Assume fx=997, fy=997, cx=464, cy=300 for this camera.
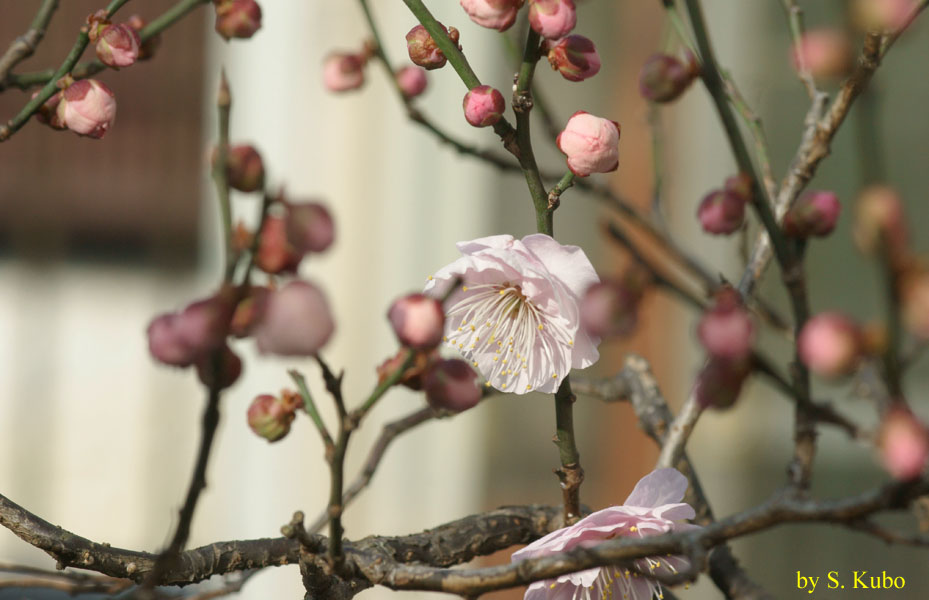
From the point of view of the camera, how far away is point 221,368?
0.90 ft

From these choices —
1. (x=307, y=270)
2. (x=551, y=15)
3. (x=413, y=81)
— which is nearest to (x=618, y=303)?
(x=551, y=15)

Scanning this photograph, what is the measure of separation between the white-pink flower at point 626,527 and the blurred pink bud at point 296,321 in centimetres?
17

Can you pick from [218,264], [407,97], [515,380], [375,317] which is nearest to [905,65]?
[375,317]

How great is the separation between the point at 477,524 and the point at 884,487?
0.25m

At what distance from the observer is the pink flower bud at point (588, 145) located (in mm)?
396

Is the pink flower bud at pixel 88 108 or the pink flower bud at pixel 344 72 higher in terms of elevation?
the pink flower bud at pixel 344 72

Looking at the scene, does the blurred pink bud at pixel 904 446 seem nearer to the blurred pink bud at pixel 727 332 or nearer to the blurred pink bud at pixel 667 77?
the blurred pink bud at pixel 727 332

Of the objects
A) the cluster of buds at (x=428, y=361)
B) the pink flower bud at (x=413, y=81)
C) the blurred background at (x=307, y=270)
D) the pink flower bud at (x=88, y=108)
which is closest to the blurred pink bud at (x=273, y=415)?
the cluster of buds at (x=428, y=361)

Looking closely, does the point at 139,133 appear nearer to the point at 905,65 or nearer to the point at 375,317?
the point at 375,317

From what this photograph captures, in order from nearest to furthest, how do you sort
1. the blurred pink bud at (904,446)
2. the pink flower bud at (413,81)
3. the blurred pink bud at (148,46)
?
the blurred pink bud at (904,446) < the blurred pink bud at (148,46) < the pink flower bud at (413,81)

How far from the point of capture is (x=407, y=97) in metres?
→ 0.66

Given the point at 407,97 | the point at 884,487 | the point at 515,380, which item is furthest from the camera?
the point at 407,97

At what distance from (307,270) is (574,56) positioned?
145 centimetres

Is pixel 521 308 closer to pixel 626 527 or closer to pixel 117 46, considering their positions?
pixel 626 527
